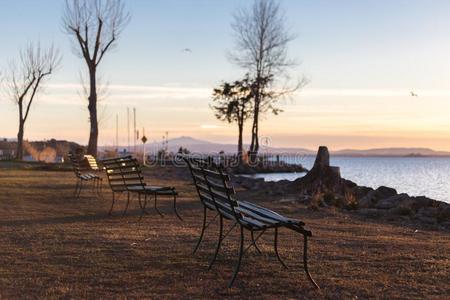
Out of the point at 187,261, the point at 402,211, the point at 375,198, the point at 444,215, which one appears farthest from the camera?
the point at 375,198

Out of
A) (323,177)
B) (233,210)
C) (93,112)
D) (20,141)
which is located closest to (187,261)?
(233,210)

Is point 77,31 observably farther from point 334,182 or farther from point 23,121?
point 334,182

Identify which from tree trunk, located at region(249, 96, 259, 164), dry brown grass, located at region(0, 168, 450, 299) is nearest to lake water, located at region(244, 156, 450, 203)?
tree trunk, located at region(249, 96, 259, 164)

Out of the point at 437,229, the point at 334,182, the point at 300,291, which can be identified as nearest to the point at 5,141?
the point at 334,182

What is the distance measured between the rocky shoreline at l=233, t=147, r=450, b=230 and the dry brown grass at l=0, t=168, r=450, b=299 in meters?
1.98

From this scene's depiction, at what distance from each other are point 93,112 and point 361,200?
61.7 ft

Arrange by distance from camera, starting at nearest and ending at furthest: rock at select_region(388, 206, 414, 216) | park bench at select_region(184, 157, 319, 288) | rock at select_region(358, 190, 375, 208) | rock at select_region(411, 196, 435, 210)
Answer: park bench at select_region(184, 157, 319, 288), rock at select_region(388, 206, 414, 216), rock at select_region(411, 196, 435, 210), rock at select_region(358, 190, 375, 208)

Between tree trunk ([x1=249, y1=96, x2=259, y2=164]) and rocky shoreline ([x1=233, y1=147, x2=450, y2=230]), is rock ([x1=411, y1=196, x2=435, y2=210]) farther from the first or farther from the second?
tree trunk ([x1=249, y1=96, x2=259, y2=164])

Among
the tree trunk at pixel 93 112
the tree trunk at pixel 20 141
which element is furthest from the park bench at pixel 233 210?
the tree trunk at pixel 20 141

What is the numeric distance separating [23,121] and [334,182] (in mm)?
26050

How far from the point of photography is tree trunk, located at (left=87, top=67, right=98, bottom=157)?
2978 cm

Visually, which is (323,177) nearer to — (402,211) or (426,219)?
(402,211)

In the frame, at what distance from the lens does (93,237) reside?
288 inches

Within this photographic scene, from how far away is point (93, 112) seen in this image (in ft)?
98.8
